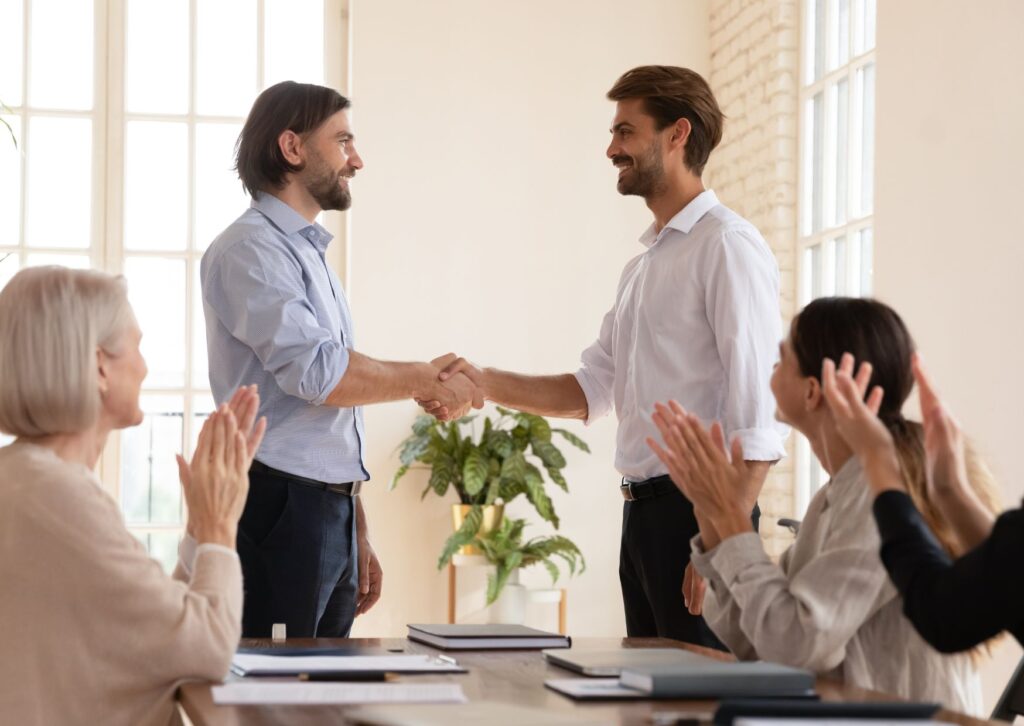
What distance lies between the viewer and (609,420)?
6477 mm

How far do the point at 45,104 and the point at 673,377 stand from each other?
14.1ft

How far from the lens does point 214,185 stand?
20.9 feet

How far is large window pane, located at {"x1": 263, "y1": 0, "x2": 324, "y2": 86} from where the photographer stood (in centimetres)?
645

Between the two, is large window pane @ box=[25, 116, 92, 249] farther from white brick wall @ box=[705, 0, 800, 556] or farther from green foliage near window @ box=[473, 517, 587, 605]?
white brick wall @ box=[705, 0, 800, 556]

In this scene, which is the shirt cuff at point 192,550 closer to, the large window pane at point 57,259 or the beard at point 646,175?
the beard at point 646,175

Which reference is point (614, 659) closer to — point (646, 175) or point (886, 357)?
point (886, 357)

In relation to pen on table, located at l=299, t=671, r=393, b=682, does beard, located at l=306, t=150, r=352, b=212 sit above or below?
above

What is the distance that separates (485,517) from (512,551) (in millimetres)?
195

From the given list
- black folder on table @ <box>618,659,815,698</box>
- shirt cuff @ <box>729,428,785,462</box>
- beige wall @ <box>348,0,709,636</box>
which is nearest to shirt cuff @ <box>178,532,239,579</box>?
black folder on table @ <box>618,659,815,698</box>

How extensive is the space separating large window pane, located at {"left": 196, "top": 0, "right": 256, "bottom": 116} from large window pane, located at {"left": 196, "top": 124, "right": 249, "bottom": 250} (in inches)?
4.4

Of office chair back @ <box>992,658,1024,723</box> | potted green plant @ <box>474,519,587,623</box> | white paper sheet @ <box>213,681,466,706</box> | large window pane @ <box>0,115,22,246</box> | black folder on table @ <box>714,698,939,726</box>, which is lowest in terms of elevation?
potted green plant @ <box>474,519,587,623</box>

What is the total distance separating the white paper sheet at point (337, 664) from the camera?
1871 mm

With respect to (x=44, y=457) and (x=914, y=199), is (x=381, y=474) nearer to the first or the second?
(x=914, y=199)

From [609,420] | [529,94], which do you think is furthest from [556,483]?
[529,94]
